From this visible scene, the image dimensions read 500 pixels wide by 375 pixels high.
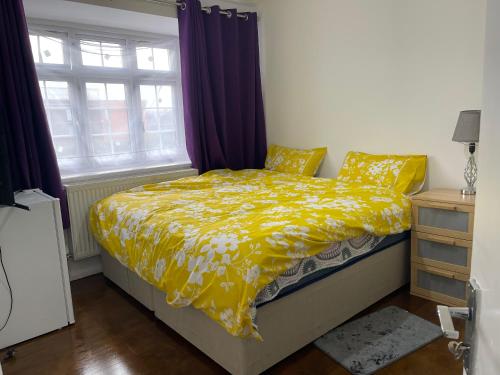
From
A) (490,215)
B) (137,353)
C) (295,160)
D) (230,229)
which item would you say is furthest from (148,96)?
(490,215)

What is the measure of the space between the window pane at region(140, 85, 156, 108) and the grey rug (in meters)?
2.69

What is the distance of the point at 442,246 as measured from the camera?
2404 mm

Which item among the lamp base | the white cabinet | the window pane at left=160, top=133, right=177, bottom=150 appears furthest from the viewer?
the window pane at left=160, top=133, right=177, bottom=150

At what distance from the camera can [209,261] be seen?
1.73m

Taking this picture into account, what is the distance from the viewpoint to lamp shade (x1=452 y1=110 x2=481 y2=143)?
7.82 ft

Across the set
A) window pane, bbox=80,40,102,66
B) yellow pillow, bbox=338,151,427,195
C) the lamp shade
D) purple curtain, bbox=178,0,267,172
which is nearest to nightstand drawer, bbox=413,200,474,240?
yellow pillow, bbox=338,151,427,195

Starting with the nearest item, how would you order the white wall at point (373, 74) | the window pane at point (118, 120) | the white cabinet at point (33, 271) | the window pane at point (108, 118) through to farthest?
the white cabinet at point (33, 271)
the white wall at point (373, 74)
the window pane at point (108, 118)
the window pane at point (118, 120)

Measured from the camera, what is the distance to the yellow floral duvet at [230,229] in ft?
5.41

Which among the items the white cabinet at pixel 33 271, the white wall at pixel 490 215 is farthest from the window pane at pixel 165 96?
the white wall at pixel 490 215

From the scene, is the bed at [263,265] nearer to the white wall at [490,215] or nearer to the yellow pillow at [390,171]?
the yellow pillow at [390,171]

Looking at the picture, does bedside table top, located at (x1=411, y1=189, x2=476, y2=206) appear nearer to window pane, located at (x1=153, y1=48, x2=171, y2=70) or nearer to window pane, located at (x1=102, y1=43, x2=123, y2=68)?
window pane, located at (x1=153, y1=48, x2=171, y2=70)

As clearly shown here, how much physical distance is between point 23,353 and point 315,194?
2035 mm

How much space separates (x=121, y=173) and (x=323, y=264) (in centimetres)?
218

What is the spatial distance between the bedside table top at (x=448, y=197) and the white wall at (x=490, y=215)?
1.90 meters
